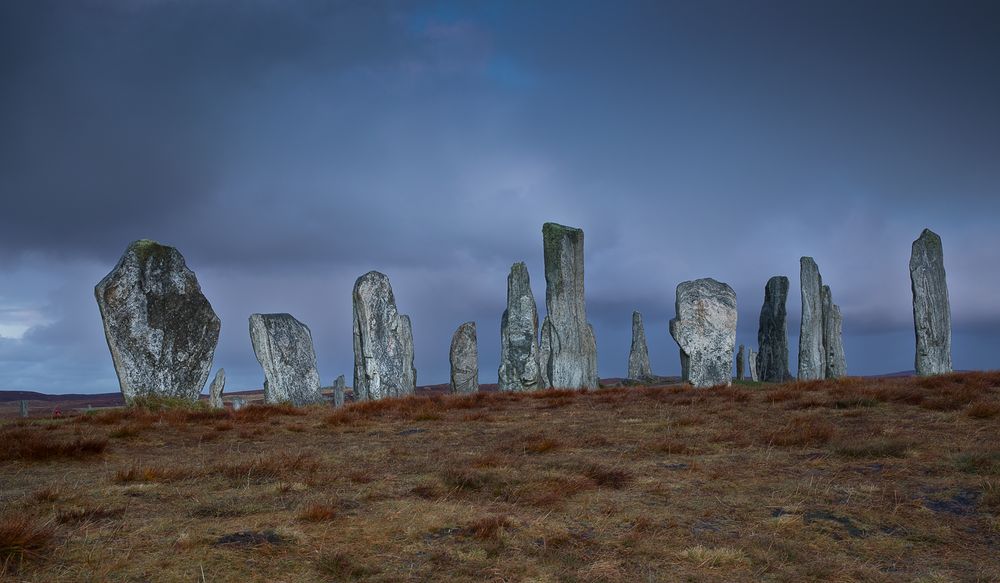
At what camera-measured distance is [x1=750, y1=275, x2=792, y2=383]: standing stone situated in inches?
1158

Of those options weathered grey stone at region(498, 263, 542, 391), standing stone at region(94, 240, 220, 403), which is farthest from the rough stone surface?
standing stone at region(94, 240, 220, 403)

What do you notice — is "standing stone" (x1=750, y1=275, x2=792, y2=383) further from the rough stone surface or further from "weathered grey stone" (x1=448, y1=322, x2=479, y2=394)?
the rough stone surface

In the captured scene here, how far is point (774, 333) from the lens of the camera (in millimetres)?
29891

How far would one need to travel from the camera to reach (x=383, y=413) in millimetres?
14719

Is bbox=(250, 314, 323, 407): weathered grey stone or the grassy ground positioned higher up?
bbox=(250, 314, 323, 407): weathered grey stone

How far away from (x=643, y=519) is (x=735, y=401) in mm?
9889

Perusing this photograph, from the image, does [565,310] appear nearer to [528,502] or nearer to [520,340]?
[520,340]

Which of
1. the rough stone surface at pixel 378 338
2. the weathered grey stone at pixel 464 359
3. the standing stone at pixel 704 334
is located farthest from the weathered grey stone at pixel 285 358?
the standing stone at pixel 704 334

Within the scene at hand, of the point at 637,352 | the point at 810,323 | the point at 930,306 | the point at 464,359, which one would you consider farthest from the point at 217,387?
the point at 930,306

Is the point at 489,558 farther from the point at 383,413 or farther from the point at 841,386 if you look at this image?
the point at 841,386

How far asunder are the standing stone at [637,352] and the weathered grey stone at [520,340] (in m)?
14.5

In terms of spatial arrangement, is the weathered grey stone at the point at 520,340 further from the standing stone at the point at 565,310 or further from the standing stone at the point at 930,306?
the standing stone at the point at 930,306

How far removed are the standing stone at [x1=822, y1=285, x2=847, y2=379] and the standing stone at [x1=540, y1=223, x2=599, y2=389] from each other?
11.3m

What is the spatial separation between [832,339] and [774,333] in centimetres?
316
